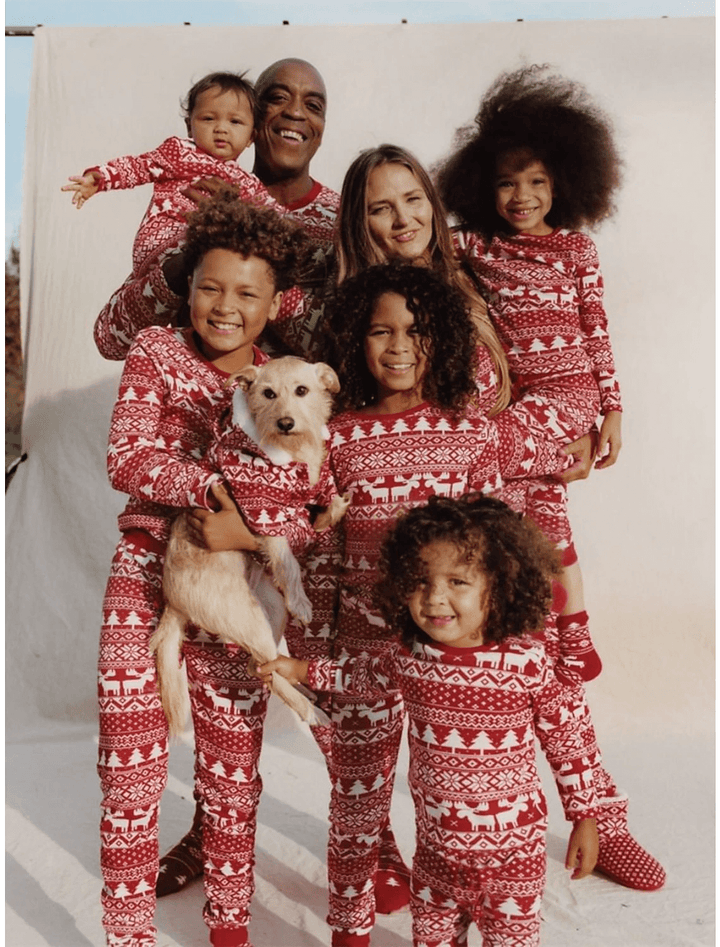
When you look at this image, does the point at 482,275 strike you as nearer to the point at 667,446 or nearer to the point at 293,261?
the point at 293,261

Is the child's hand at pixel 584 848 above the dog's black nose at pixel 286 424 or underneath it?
underneath

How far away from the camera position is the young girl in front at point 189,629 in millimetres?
1988

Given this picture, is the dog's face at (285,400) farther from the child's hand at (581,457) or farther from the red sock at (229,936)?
the red sock at (229,936)

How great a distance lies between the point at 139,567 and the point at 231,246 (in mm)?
649

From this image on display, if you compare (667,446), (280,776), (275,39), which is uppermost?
(275,39)

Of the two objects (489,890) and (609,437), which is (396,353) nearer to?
(609,437)

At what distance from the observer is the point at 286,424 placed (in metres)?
1.85

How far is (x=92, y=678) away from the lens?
3906 mm

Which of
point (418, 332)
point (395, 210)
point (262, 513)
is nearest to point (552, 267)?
point (395, 210)

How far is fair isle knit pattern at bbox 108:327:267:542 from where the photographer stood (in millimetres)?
1910

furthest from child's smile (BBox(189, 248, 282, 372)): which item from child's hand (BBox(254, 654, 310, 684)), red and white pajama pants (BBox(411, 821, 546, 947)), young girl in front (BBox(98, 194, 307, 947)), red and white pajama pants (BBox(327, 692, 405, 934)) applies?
red and white pajama pants (BBox(411, 821, 546, 947))

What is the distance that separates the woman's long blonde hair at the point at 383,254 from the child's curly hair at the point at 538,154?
0.83 ft

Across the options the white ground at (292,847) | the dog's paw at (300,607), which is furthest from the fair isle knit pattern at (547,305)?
the white ground at (292,847)

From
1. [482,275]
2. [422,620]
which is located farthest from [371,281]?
[422,620]
